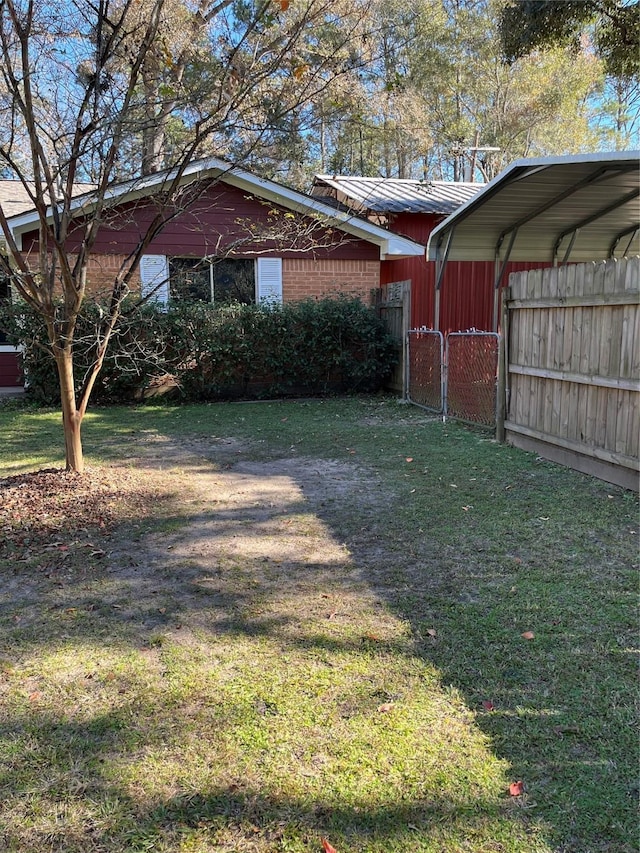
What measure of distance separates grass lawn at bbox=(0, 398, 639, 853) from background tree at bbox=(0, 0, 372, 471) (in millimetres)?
2190

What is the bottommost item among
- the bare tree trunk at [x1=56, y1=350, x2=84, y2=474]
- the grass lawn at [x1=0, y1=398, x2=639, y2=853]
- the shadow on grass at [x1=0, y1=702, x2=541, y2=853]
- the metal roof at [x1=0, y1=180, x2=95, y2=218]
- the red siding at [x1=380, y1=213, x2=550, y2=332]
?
the shadow on grass at [x1=0, y1=702, x2=541, y2=853]

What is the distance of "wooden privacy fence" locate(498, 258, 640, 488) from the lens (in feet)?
16.8

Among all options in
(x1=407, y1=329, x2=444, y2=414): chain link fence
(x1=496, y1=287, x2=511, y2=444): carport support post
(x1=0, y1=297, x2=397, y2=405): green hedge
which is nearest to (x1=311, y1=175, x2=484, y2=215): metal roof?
(x1=0, y1=297, x2=397, y2=405): green hedge

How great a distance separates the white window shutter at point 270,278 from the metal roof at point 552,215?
3.24 metres

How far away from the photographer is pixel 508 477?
229 inches

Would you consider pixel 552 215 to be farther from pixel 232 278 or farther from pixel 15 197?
pixel 15 197

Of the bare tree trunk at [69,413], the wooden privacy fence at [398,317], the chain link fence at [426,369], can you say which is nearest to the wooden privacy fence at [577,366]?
the chain link fence at [426,369]

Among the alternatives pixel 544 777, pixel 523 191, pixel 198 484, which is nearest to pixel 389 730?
pixel 544 777

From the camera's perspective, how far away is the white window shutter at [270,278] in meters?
12.6

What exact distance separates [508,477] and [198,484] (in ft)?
9.50

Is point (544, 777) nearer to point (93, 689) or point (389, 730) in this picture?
point (389, 730)

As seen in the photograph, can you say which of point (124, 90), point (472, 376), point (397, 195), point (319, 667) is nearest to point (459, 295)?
point (397, 195)

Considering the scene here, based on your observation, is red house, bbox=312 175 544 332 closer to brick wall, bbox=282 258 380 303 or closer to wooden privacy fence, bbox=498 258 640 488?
brick wall, bbox=282 258 380 303

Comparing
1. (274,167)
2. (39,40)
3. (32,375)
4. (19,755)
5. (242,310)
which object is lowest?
(19,755)
